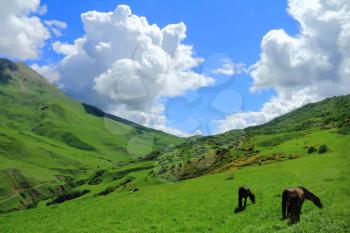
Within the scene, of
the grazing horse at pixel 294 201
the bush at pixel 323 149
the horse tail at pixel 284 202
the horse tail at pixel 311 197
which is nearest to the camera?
the grazing horse at pixel 294 201

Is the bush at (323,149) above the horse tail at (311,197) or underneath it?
above

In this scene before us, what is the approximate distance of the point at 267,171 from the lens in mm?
66125

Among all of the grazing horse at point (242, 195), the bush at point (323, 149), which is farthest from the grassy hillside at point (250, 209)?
the bush at point (323, 149)

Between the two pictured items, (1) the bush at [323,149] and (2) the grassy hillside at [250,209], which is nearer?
(2) the grassy hillside at [250,209]

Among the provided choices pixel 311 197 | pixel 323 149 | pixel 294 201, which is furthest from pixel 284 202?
pixel 323 149

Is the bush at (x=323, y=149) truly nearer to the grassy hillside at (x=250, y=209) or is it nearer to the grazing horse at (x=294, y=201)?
the grassy hillside at (x=250, y=209)

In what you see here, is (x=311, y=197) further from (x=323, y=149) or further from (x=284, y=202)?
(x=323, y=149)

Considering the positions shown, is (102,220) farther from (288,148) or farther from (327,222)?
(288,148)

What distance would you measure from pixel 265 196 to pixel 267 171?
2198 cm

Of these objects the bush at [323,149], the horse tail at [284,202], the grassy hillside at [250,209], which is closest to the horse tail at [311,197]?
the grassy hillside at [250,209]

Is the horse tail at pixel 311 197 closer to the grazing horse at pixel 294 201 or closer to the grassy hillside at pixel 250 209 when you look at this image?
the grazing horse at pixel 294 201

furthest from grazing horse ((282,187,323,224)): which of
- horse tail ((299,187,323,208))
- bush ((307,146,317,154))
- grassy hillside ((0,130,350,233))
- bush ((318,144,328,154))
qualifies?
bush ((307,146,317,154))

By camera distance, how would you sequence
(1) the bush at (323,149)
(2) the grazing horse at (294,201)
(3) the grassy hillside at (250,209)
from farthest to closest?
(1) the bush at (323,149) → (3) the grassy hillside at (250,209) → (2) the grazing horse at (294,201)

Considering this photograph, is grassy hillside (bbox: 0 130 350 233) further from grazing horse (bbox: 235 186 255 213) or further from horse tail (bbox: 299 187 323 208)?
grazing horse (bbox: 235 186 255 213)
